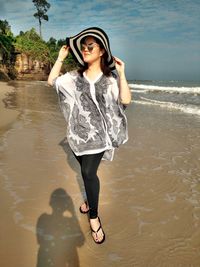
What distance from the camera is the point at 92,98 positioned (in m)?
2.85

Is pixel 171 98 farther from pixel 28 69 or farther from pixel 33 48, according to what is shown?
pixel 33 48

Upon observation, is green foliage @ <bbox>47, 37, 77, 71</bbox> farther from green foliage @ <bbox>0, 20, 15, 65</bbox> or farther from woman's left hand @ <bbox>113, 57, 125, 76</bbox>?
woman's left hand @ <bbox>113, 57, 125, 76</bbox>

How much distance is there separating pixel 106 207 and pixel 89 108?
53.5 inches

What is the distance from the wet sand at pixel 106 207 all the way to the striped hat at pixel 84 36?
170cm

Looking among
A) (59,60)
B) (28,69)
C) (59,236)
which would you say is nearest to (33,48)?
(28,69)

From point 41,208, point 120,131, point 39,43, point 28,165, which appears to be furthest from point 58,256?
point 39,43

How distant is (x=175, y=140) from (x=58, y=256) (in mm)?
5390

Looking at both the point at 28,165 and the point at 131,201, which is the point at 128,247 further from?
the point at 28,165

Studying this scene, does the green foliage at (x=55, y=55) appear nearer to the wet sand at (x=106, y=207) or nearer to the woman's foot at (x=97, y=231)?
the wet sand at (x=106, y=207)

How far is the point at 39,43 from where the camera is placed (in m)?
52.4

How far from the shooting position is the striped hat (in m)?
2.75

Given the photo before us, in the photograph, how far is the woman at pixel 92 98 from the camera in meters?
2.84

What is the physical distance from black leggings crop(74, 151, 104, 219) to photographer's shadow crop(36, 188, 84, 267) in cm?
29

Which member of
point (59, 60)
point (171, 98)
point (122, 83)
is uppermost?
point (59, 60)
